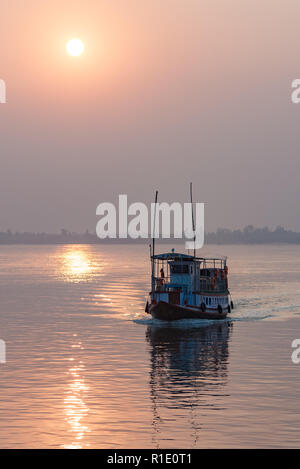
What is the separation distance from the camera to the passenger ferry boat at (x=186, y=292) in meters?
86.1

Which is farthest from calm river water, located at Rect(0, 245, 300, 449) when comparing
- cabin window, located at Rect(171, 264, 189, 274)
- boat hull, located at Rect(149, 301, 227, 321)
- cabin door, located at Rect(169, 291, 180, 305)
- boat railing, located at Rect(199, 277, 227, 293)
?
cabin window, located at Rect(171, 264, 189, 274)

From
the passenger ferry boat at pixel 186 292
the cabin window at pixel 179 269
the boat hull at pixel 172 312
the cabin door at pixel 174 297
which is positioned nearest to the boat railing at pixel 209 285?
the passenger ferry boat at pixel 186 292

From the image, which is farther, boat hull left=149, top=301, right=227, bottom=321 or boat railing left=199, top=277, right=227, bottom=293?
boat railing left=199, top=277, right=227, bottom=293

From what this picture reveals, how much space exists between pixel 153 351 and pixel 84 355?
6364 mm

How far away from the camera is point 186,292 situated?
287 feet

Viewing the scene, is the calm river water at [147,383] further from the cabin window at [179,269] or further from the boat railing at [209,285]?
the cabin window at [179,269]

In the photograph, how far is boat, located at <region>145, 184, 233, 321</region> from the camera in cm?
8612

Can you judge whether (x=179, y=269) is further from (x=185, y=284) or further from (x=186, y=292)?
(x=186, y=292)

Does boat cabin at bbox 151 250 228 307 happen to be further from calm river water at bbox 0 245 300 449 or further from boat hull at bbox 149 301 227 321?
calm river water at bbox 0 245 300 449

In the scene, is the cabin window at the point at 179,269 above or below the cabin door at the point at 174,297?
above

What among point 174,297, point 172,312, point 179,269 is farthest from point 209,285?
point 172,312

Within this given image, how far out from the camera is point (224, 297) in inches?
3696

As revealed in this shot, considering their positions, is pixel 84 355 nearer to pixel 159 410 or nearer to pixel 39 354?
pixel 39 354
